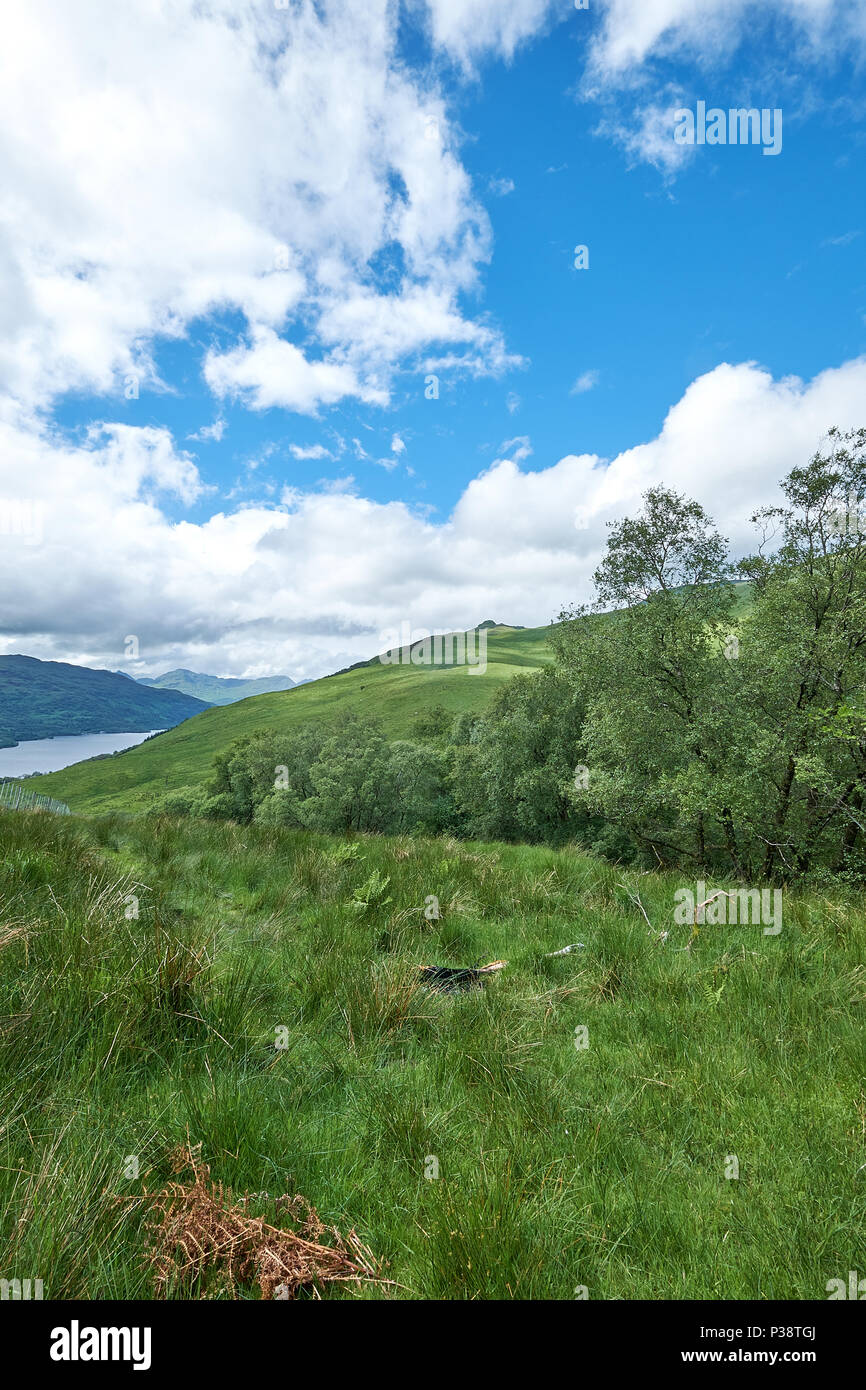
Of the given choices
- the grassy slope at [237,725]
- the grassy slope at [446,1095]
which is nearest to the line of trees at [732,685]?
the grassy slope at [446,1095]

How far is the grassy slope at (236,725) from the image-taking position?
13212 cm

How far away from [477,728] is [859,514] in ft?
111

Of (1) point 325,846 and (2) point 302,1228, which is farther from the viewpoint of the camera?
(1) point 325,846

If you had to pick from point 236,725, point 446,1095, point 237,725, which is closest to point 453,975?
point 446,1095

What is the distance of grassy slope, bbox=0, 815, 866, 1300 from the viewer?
2.06m

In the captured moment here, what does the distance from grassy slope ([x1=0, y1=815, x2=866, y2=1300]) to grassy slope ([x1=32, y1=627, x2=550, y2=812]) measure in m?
108

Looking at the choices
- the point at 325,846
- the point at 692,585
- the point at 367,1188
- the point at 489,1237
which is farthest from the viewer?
the point at 692,585

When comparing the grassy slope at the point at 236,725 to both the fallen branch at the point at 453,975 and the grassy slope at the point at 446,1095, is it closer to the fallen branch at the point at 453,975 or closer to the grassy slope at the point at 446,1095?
the fallen branch at the point at 453,975

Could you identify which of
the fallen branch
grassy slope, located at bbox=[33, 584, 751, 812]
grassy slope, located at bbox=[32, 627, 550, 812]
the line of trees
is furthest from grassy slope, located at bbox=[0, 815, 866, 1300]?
grassy slope, located at bbox=[32, 627, 550, 812]

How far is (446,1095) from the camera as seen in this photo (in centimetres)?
310

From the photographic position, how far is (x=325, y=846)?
33.6ft

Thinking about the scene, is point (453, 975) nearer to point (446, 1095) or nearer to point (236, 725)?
point (446, 1095)
